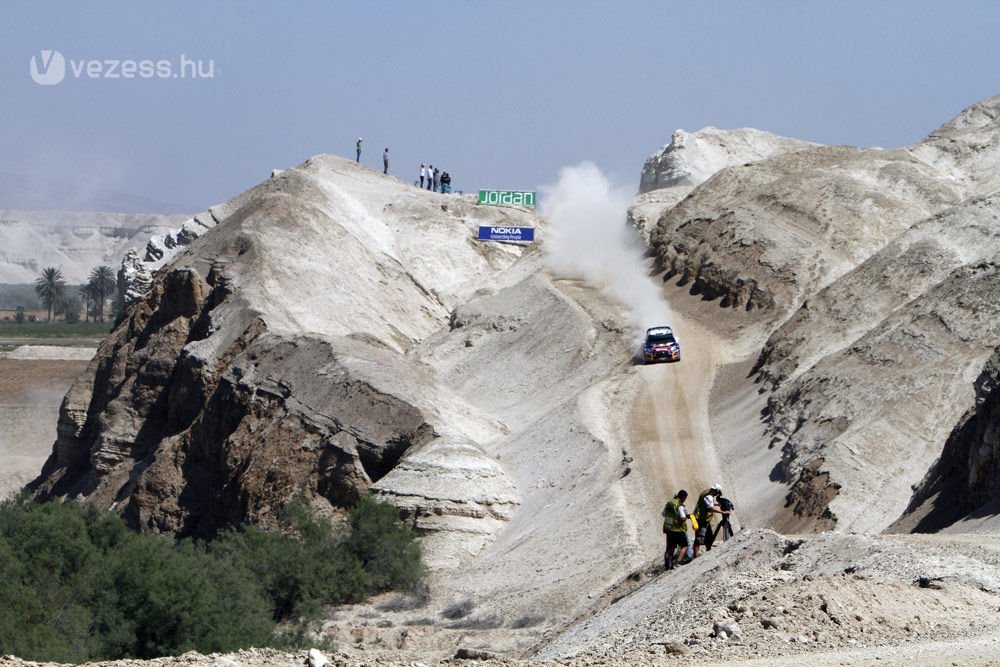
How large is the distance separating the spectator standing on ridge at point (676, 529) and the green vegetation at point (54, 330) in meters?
113

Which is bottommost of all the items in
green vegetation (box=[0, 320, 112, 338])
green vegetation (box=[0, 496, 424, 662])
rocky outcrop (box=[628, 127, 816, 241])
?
green vegetation (box=[0, 496, 424, 662])

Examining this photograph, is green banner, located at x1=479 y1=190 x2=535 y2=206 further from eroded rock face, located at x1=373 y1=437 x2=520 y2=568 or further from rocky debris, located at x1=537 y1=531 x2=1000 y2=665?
rocky debris, located at x1=537 y1=531 x2=1000 y2=665

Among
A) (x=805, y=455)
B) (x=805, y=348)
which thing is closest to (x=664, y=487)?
(x=805, y=455)

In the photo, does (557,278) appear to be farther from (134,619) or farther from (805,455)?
(134,619)

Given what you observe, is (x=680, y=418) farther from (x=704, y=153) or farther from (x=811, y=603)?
(x=704, y=153)

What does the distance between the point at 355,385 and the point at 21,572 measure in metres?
14.2

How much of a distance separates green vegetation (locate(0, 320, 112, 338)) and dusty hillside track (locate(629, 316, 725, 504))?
91.9 metres

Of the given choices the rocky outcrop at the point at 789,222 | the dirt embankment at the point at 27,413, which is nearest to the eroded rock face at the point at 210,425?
the dirt embankment at the point at 27,413

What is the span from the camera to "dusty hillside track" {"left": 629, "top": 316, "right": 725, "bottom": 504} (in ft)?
122

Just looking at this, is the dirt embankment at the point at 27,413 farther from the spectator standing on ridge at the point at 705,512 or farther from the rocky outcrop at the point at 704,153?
the spectator standing on ridge at the point at 705,512

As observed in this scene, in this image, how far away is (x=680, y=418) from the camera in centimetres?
4209

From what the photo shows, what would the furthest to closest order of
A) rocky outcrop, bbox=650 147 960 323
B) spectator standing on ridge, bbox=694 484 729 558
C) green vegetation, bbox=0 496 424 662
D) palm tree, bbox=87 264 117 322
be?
palm tree, bbox=87 264 117 322, rocky outcrop, bbox=650 147 960 323, green vegetation, bbox=0 496 424 662, spectator standing on ridge, bbox=694 484 729 558

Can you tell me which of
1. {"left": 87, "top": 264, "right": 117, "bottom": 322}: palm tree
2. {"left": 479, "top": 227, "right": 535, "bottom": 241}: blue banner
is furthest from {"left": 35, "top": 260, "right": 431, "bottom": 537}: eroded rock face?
{"left": 87, "top": 264, "right": 117, "bottom": 322}: palm tree

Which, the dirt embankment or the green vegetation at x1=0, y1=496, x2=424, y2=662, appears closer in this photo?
the green vegetation at x1=0, y1=496, x2=424, y2=662
